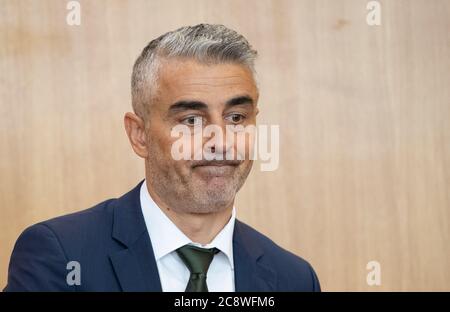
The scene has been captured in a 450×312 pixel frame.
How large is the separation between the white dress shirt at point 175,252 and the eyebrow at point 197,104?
0.22 meters

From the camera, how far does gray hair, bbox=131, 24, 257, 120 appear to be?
1.81 meters

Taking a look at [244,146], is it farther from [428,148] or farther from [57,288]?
[428,148]

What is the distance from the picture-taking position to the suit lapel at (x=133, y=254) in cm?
176

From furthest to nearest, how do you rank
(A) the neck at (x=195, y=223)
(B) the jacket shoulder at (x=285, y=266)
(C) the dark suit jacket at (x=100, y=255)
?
(B) the jacket shoulder at (x=285, y=266) → (A) the neck at (x=195, y=223) → (C) the dark suit jacket at (x=100, y=255)

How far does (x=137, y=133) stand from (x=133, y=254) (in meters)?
0.29

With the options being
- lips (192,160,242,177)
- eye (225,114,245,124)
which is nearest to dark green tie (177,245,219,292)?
lips (192,160,242,177)

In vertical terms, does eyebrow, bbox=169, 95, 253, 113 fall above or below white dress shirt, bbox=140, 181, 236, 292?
above

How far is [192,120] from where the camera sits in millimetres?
1797

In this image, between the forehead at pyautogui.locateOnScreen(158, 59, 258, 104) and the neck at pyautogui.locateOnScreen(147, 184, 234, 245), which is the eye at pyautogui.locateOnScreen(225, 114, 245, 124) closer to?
the forehead at pyautogui.locateOnScreen(158, 59, 258, 104)

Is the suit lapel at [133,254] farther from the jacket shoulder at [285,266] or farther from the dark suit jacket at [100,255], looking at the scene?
the jacket shoulder at [285,266]

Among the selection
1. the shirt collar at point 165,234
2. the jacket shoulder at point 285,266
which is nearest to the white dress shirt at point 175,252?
the shirt collar at point 165,234

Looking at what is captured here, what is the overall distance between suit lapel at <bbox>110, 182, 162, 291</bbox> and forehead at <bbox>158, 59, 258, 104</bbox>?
0.26 meters
